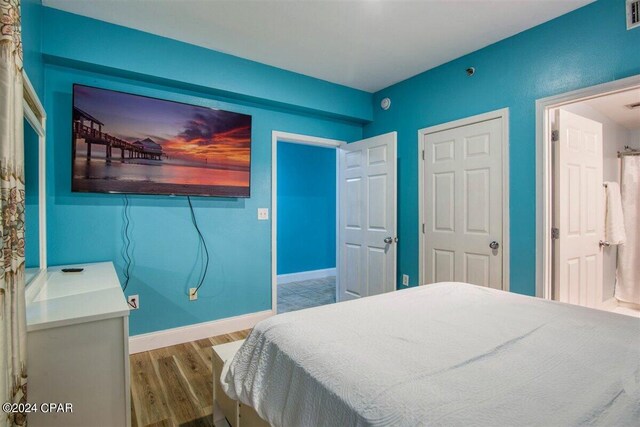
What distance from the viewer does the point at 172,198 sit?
2.78m

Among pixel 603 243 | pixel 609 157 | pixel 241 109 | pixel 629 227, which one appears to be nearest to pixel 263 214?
pixel 241 109

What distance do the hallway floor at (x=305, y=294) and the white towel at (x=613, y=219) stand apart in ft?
10.2

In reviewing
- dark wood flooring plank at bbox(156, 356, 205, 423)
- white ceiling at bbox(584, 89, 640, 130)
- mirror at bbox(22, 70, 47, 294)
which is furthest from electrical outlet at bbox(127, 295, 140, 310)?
white ceiling at bbox(584, 89, 640, 130)

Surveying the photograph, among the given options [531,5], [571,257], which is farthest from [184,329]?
[531,5]

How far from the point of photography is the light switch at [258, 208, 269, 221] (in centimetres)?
323

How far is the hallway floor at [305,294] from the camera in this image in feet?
13.0

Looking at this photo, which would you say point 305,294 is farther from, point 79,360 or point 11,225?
point 11,225

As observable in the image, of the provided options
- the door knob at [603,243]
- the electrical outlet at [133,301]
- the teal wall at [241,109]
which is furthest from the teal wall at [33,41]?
the door knob at [603,243]

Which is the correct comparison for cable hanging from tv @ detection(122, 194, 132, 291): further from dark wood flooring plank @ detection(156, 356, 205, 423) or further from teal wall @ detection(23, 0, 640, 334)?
dark wood flooring plank @ detection(156, 356, 205, 423)

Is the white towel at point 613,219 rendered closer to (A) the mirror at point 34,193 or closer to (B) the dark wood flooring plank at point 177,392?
(B) the dark wood flooring plank at point 177,392

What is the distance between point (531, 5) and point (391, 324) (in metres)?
2.36

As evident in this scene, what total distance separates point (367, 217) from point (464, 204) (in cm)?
100

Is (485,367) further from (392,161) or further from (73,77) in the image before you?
(73,77)

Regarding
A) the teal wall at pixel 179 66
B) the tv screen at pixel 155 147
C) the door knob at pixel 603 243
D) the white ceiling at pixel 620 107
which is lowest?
the door knob at pixel 603 243
